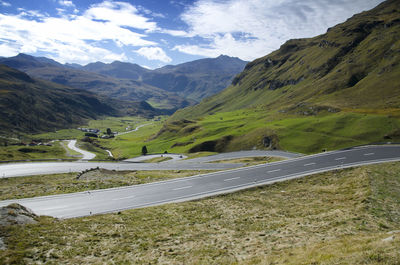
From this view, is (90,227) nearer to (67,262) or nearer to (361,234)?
(67,262)

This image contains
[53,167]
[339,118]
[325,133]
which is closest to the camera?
[53,167]

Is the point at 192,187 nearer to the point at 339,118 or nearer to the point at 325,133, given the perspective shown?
the point at 325,133

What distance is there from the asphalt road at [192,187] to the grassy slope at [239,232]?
3953 mm

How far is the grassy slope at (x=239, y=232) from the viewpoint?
54.5 ft

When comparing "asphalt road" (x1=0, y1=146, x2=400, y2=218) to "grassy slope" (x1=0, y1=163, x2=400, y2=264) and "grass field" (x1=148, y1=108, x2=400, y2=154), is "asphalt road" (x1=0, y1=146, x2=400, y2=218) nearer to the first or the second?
"grassy slope" (x1=0, y1=163, x2=400, y2=264)

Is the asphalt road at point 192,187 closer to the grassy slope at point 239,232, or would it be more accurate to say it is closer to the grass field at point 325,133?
the grassy slope at point 239,232

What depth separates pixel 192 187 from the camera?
3984 centimetres

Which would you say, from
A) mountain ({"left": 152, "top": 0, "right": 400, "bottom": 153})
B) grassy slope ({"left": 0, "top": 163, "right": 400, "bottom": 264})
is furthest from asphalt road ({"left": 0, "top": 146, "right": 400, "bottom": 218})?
mountain ({"left": 152, "top": 0, "right": 400, "bottom": 153})

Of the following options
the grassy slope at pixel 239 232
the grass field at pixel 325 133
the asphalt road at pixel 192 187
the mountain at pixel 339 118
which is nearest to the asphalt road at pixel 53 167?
the asphalt road at pixel 192 187

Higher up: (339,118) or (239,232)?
(339,118)

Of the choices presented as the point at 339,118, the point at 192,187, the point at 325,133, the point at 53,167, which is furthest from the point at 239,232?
the point at 339,118

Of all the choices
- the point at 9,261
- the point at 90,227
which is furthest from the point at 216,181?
the point at 9,261

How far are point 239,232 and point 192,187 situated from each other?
57.1 ft

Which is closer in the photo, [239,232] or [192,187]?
[239,232]
